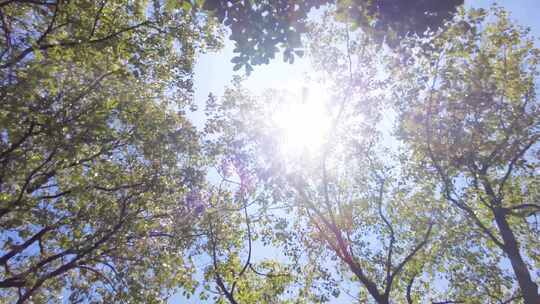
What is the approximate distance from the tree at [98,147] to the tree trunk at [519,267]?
48.3ft

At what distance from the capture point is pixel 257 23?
6703 mm

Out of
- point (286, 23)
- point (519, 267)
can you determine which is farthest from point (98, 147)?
point (519, 267)

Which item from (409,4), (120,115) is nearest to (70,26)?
(120,115)

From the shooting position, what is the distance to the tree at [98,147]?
9992mm

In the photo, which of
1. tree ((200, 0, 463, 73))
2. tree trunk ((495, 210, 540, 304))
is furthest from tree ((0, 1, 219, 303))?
tree trunk ((495, 210, 540, 304))

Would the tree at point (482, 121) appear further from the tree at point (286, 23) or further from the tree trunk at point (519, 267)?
the tree at point (286, 23)

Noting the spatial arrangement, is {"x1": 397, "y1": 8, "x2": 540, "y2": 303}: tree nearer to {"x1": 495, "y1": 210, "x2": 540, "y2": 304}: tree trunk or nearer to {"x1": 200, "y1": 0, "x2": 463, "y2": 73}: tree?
{"x1": 495, "y1": 210, "x2": 540, "y2": 304}: tree trunk

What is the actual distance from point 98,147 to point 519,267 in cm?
1941

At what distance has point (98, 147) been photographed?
14.2 metres

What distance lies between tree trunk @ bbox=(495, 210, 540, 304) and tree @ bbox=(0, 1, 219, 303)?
48.3 feet

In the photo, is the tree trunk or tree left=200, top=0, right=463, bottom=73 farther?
the tree trunk

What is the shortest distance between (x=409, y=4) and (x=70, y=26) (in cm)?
1129

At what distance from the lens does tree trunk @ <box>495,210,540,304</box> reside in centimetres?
1341

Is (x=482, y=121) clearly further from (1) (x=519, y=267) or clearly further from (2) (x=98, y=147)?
(2) (x=98, y=147)
